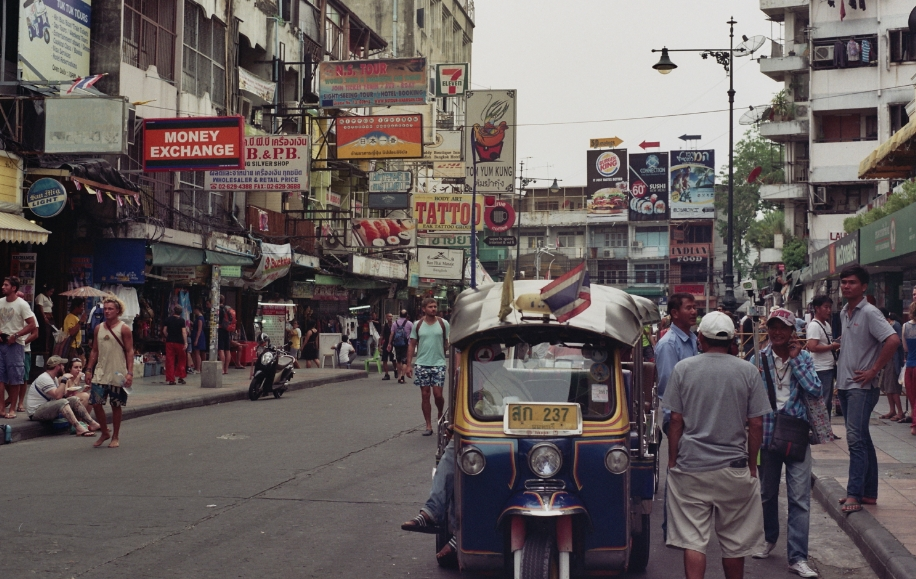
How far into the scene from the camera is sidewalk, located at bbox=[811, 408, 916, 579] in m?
7.11

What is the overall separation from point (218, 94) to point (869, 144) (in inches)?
1047

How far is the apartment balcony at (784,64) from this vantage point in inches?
1866

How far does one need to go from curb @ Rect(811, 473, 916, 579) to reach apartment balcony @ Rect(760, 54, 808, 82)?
4097cm

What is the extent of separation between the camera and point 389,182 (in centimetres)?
3556

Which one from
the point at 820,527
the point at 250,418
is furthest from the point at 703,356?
the point at 250,418

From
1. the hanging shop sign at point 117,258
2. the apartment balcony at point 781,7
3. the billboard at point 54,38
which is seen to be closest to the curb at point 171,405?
the hanging shop sign at point 117,258

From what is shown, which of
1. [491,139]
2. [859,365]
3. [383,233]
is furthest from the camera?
[491,139]

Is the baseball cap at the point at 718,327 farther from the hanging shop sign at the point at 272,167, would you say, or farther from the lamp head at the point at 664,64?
the lamp head at the point at 664,64

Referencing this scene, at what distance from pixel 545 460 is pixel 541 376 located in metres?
0.55

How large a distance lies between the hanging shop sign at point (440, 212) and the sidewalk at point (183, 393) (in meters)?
9.99

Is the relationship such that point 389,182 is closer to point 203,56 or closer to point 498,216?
point 203,56

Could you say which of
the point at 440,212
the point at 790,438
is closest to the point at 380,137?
the point at 440,212

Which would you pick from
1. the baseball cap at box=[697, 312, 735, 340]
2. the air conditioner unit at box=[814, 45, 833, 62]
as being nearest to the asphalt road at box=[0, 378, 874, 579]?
the baseball cap at box=[697, 312, 735, 340]

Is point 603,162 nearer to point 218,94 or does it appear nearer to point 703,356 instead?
point 218,94
